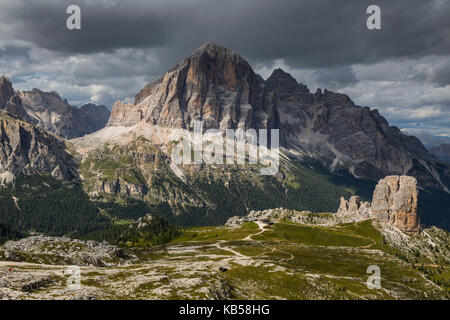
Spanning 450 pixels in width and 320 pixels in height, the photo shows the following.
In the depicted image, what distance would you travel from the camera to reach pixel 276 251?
180 m

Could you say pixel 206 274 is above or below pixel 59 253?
above

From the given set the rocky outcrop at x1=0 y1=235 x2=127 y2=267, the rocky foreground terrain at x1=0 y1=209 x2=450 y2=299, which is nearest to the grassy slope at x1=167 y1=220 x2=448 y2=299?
the rocky foreground terrain at x1=0 y1=209 x2=450 y2=299

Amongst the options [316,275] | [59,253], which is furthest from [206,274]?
[59,253]

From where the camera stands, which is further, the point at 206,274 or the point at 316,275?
the point at 316,275

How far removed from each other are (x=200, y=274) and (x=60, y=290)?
38.5 meters

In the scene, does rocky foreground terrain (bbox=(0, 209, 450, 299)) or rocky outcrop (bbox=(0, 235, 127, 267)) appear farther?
rocky outcrop (bbox=(0, 235, 127, 267))

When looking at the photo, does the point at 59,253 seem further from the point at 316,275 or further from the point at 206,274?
the point at 316,275

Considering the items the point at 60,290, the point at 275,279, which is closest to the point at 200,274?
the point at 275,279

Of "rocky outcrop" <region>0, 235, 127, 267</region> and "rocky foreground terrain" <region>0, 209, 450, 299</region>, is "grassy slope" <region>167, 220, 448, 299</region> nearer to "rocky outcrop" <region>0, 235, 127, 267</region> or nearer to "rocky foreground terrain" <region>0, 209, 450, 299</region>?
"rocky foreground terrain" <region>0, 209, 450, 299</region>

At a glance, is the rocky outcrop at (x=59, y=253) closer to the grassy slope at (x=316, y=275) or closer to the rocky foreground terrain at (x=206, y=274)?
the rocky foreground terrain at (x=206, y=274)

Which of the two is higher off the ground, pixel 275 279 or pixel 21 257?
pixel 21 257

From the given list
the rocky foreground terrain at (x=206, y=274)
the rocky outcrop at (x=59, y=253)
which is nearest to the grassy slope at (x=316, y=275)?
the rocky foreground terrain at (x=206, y=274)
